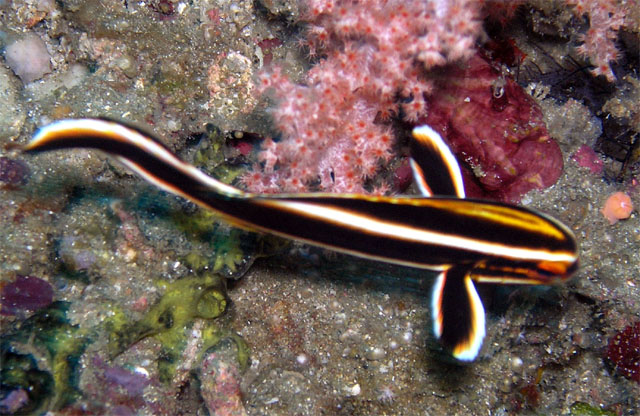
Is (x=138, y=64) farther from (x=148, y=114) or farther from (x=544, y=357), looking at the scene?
(x=544, y=357)

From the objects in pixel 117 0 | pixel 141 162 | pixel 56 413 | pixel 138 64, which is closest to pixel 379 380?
pixel 56 413

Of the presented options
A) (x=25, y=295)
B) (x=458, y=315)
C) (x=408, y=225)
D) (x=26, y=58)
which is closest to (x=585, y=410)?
(x=458, y=315)

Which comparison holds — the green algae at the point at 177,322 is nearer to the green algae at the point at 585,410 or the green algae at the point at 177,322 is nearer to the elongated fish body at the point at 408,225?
the elongated fish body at the point at 408,225

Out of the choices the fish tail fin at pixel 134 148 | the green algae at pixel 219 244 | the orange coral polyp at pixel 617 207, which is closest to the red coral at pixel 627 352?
the orange coral polyp at pixel 617 207

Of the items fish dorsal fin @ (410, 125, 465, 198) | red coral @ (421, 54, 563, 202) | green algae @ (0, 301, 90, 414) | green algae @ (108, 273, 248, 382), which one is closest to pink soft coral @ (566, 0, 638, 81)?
red coral @ (421, 54, 563, 202)

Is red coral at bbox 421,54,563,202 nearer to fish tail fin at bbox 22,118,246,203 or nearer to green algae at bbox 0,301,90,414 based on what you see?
fish tail fin at bbox 22,118,246,203

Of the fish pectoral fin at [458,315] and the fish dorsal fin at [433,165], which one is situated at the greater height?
the fish dorsal fin at [433,165]

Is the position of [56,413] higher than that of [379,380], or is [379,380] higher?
[56,413]
